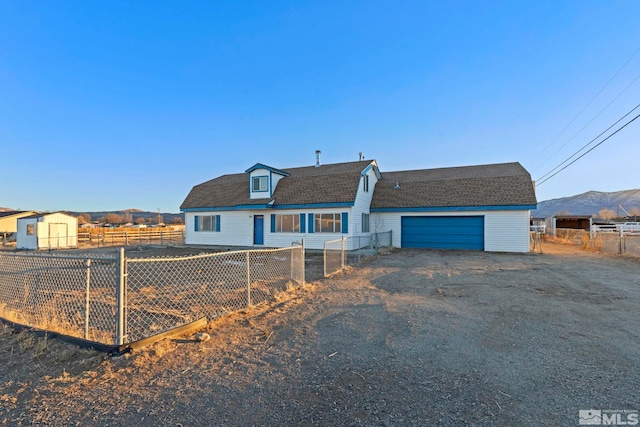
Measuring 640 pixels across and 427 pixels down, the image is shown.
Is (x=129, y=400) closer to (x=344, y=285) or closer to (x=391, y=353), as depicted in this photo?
(x=391, y=353)

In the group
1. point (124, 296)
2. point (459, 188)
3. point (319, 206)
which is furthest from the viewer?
point (459, 188)

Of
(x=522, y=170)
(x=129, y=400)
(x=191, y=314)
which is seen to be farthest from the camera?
(x=522, y=170)

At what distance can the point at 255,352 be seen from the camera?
4293 mm

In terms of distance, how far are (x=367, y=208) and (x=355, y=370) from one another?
54.5ft

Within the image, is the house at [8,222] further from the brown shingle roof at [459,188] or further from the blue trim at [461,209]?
the blue trim at [461,209]

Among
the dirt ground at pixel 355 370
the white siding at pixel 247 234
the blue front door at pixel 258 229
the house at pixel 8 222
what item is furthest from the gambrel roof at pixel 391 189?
the house at pixel 8 222

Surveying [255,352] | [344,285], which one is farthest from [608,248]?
[255,352]

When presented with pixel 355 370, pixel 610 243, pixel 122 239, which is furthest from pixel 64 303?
pixel 122 239

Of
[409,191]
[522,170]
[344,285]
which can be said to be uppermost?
[522,170]

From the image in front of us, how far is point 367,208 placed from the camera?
20.0 m

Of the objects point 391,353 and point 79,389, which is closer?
point 79,389

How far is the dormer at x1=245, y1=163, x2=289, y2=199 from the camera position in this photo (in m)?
20.3

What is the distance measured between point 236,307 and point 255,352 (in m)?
2.41

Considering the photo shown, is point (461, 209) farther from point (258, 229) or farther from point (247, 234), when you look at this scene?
point (247, 234)
